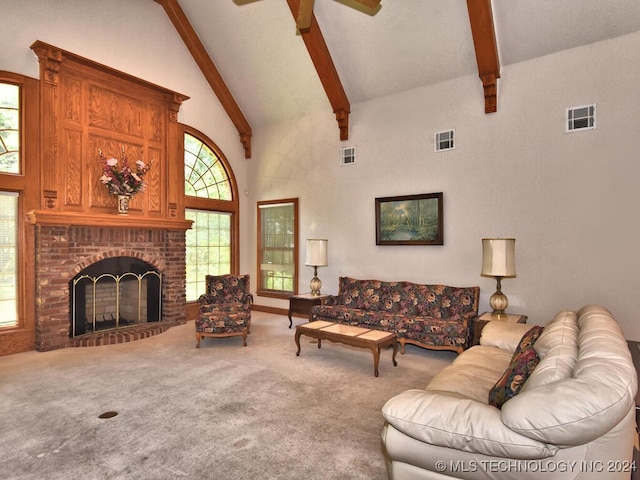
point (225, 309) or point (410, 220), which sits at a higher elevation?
point (410, 220)

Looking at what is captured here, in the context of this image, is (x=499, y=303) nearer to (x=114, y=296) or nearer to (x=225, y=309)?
(x=225, y=309)

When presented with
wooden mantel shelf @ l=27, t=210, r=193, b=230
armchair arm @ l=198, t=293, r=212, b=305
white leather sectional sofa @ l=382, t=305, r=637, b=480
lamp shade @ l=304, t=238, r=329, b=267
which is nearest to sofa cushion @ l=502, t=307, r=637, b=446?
white leather sectional sofa @ l=382, t=305, r=637, b=480

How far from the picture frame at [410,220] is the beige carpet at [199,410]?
1.62 metres

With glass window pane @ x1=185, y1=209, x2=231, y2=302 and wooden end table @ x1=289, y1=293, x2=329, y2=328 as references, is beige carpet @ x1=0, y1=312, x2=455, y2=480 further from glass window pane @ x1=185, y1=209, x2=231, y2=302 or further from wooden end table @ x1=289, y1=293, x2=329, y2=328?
glass window pane @ x1=185, y1=209, x2=231, y2=302

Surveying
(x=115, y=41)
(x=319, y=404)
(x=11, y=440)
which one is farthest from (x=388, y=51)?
(x=11, y=440)

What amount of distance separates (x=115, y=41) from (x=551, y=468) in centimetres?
698

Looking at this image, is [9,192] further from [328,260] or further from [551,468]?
[551,468]

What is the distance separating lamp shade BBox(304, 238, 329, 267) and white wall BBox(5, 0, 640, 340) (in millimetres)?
403

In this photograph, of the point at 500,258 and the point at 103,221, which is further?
the point at 103,221

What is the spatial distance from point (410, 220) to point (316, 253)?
1.57 metres

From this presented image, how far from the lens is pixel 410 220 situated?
5.71 m

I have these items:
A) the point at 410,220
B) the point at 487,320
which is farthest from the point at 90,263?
the point at 487,320

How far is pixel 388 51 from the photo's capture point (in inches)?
213

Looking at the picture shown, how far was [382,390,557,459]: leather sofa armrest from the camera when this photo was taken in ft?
4.83
